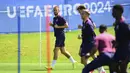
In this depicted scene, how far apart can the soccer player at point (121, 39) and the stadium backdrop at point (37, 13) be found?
15004 millimetres

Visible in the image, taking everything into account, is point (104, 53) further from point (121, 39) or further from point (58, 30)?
point (58, 30)

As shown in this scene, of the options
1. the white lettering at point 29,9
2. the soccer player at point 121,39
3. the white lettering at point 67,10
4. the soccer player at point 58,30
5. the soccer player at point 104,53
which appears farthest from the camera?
the white lettering at point 67,10

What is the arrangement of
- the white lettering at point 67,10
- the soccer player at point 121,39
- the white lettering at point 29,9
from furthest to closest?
1. the white lettering at point 67,10
2. the white lettering at point 29,9
3. the soccer player at point 121,39

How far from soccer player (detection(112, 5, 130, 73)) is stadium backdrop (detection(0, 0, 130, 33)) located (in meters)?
15.0

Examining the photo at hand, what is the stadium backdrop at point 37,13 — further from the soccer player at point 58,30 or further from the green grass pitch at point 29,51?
the soccer player at point 58,30

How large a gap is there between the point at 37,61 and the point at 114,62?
1137cm

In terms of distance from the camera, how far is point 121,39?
12.2 meters

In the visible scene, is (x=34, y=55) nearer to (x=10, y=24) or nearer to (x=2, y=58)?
(x=2, y=58)

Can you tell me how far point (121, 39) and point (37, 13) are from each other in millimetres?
15586

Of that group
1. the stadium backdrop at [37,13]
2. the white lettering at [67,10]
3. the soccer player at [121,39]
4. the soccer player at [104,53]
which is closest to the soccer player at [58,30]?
the soccer player at [104,53]

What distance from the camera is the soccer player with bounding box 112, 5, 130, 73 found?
12.2m

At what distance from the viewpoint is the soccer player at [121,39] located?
39.9 ft

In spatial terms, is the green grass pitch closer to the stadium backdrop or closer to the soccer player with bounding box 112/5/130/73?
the stadium backdrop

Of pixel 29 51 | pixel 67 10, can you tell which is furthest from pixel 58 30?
pixel 67 10
